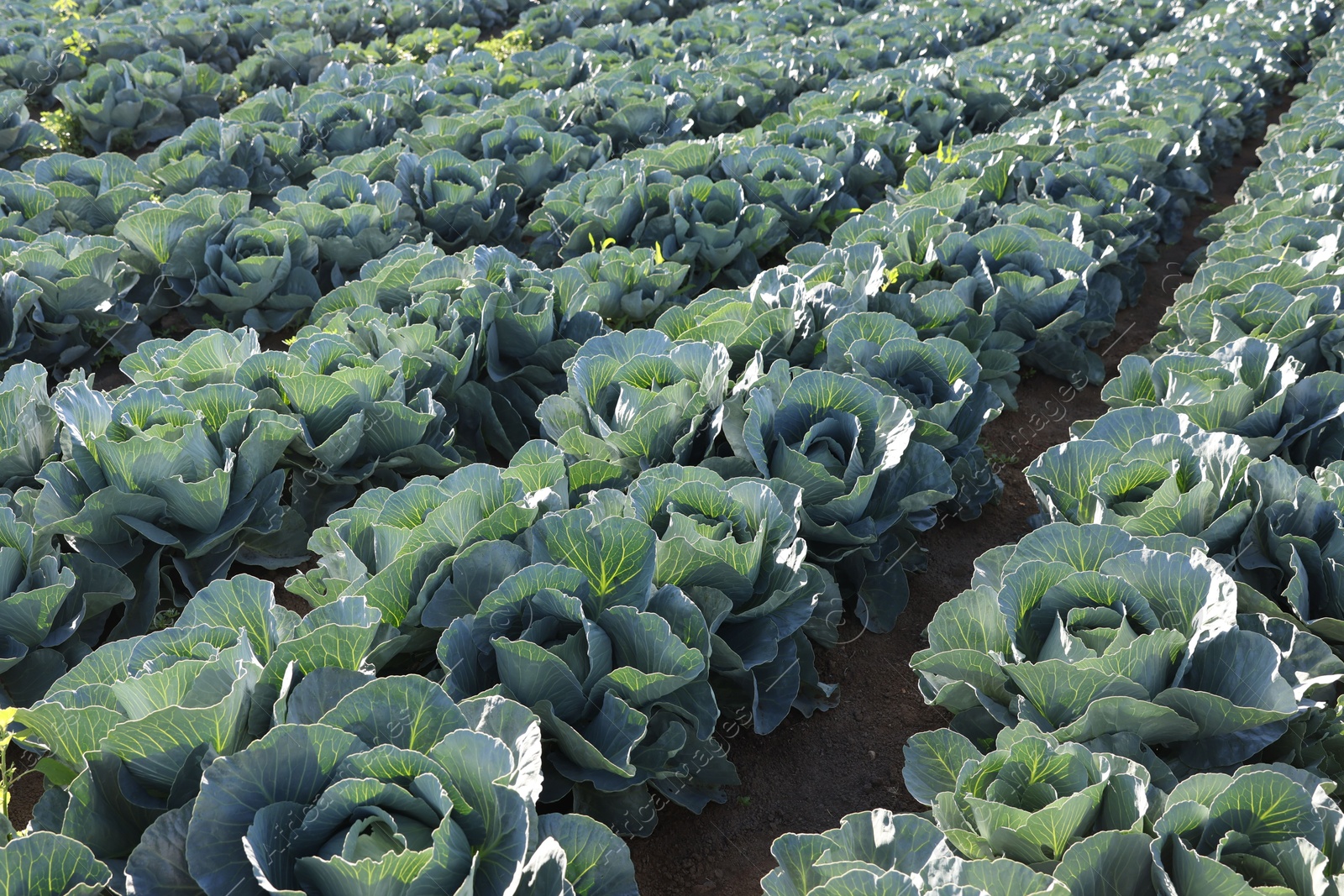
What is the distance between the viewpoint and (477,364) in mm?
4469

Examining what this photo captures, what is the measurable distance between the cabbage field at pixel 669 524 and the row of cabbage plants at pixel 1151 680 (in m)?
0.01

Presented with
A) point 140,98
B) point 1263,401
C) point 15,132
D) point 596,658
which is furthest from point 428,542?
point 140,98

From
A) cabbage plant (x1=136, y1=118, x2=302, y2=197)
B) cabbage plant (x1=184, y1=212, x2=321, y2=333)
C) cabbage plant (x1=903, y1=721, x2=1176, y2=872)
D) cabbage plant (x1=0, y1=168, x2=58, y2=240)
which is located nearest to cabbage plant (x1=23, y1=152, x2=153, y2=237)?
cabbage plant (x1=0, y1=168, x2=58, y2=240)

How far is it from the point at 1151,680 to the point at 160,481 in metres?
3.22

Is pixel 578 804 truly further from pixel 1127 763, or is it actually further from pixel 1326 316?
pixel 1326 316

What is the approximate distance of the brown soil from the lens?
111 inches

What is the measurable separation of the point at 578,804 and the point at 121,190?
17.8 feet

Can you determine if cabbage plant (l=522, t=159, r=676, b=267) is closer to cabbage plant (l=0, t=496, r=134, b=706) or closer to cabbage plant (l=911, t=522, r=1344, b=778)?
cabbage plant (l=0, t=496, r=134, b=706)

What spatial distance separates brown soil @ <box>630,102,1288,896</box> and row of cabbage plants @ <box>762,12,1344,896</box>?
1.64 ft

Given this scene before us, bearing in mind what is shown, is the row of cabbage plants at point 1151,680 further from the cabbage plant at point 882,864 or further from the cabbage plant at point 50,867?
the cabbage plant at point 50,867

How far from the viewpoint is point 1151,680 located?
234 centimetres

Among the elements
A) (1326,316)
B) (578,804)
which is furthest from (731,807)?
(1326,316)

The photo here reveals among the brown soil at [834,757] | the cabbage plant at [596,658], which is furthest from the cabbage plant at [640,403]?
the brown soil at [834,757]

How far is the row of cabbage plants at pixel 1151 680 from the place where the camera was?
1.92 metres
